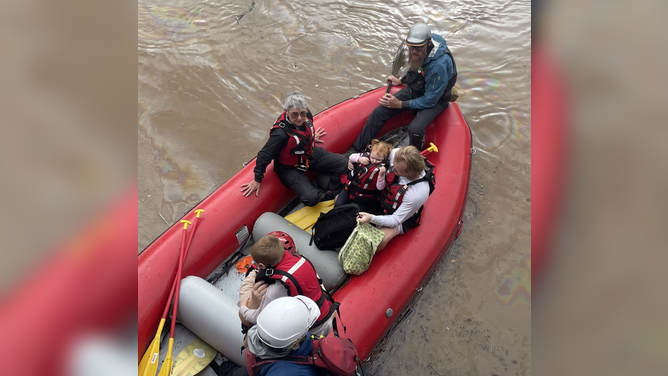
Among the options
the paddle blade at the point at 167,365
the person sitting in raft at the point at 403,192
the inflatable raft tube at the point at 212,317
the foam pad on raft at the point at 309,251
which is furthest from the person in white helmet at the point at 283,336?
the person sitting in raft at the point at 403,192

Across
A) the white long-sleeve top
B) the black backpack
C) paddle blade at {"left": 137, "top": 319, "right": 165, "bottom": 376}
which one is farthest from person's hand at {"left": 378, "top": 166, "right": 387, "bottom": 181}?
paddle blade at {"left": 137, "top": 319, "right": 165, "bottom": 376}

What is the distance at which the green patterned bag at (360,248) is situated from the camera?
2.87m

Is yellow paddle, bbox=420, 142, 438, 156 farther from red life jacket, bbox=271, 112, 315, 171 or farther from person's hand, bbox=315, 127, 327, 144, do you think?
red life jacket, bbox=271, 112, 315, 171

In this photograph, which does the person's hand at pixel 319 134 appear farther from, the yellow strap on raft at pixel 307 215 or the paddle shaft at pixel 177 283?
the paddle shaft at pixel 177 283

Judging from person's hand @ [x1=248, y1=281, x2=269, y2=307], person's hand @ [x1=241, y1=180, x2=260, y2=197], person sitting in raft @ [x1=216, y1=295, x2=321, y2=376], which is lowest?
person's hand @ [x1=241, y1=180, x2=260, y2=197]

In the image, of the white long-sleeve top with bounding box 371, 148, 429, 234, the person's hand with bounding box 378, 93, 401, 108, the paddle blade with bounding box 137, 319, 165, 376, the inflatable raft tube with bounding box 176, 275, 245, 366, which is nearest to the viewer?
the paddle blade with bounding box 137, 319, 165, 376

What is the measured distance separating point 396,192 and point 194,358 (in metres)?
1.76

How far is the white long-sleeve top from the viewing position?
2.83 m

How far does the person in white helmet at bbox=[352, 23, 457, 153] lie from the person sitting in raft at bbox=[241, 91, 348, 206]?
1.95ft

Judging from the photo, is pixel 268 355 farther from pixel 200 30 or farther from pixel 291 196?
pixel 200 30
